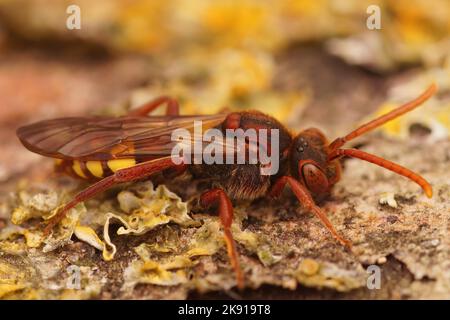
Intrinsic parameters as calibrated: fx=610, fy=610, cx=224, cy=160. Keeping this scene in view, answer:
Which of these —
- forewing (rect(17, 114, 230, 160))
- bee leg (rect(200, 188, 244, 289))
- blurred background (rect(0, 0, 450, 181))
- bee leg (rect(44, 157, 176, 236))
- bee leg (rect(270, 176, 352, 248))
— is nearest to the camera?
bee leg (rect(200, 188, 244, 289))

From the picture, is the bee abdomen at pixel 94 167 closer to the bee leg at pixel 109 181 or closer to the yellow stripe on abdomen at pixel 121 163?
the yellow stripe on abdomen at pixel 121 163

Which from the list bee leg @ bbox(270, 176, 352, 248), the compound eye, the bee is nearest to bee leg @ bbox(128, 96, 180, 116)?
the bee

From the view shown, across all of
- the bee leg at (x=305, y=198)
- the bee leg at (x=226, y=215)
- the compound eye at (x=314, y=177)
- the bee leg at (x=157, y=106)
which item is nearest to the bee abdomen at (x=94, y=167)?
the bee leg at (x=226, y=215)

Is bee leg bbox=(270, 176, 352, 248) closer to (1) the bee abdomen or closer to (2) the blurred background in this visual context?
(1) the bee abdomen

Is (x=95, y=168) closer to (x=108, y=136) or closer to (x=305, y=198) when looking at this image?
(x=108, y=136)

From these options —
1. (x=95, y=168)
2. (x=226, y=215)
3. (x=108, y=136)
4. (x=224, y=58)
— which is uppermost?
(x=224, y=58)

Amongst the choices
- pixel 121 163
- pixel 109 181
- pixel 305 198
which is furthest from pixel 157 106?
pixel 305 198

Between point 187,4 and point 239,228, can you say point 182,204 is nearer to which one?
point 239,228
